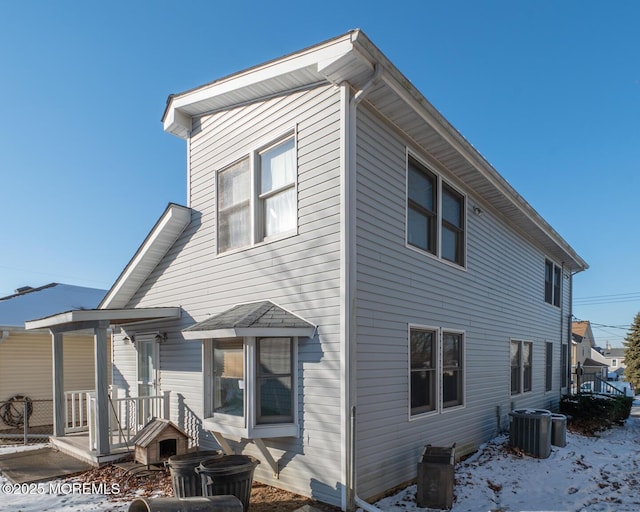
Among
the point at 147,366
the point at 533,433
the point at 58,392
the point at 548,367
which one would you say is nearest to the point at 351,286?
the point at 533,433

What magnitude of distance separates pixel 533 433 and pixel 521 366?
3032mm

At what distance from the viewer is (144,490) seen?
6.00 m

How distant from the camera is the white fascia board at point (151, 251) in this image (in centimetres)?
823

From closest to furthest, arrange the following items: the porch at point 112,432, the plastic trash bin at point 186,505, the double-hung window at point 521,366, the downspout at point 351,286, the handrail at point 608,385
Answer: the plastic trash bin at point 186,505
the downspout at point 351,286
the porch at point 112,432
the double-hung window at point 521,366
the handrail at point 608,385

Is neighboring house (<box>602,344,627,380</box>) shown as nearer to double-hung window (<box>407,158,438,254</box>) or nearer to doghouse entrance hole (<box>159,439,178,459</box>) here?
double-hung window (<box>407,158,438,254</box>)

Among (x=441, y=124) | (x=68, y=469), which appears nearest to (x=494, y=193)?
(x=441, y=124)

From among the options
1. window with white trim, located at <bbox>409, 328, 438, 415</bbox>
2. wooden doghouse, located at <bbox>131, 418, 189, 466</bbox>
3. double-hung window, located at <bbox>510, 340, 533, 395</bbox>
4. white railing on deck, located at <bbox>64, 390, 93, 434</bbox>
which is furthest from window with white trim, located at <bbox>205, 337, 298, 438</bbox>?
double-hung window, located at <bbox>510, 340, 533, 395</bbox>

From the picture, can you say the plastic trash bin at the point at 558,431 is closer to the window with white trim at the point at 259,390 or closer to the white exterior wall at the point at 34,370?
the window with white trim at the point at 259,390

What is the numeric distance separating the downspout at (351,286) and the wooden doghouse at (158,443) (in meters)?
3.37

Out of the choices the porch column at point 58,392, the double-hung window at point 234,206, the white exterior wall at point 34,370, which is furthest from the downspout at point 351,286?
the white exterior wall at point 34,370

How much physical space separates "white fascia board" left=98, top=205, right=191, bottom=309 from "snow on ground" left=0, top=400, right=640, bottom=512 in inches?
152

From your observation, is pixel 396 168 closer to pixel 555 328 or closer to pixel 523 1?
pixel 523 1

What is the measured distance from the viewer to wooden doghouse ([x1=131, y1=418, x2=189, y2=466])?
22.7 ft

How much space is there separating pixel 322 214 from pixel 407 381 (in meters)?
2.74
